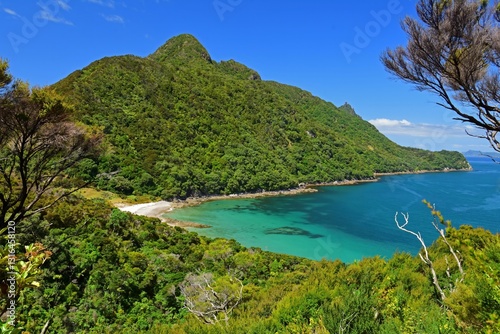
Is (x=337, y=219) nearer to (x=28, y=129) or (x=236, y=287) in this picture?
(x=236, y=287)

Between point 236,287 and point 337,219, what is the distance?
32800 millimetres

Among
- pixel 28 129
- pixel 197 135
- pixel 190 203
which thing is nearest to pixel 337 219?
pixel 190 203

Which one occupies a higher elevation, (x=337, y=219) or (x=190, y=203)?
(x=190, y=203)

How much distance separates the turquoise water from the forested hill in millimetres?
8602

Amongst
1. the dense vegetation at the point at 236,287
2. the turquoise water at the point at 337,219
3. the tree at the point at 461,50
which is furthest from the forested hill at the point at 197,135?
the tree at the point at 461,50

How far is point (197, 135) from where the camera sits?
234 ft

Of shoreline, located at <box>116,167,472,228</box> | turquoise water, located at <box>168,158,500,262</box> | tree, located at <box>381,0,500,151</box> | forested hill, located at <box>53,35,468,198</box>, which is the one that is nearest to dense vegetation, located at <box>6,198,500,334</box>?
tree, located at <box>381,0,500,151</box>

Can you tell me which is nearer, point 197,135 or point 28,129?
point 28,129

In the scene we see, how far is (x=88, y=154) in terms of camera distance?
21.4ft

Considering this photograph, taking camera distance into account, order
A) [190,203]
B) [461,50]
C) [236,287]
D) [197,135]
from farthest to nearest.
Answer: [197,135] < [190,203] < [236,287] < [461,50]

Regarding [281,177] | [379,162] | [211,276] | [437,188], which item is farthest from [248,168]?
[379,162]

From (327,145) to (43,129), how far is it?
292 ft

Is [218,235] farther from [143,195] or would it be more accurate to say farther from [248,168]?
[248,168]

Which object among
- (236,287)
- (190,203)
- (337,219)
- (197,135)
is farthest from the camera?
(197,135)
